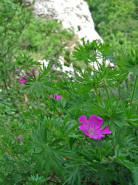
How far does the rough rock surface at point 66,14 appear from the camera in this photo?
479cm

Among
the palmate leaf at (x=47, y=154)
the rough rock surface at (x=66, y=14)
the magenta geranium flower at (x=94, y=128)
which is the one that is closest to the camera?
the palmate leaf at (x=47, y=154)

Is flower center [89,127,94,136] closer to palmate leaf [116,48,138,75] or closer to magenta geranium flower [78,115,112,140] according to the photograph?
magenta geranium flower [78,115,112,140]

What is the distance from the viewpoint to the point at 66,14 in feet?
16.2

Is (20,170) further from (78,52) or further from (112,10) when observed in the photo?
(112,10)

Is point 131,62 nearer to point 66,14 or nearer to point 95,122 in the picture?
point 95,122

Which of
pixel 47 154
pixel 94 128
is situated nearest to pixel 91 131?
pixel 94 128

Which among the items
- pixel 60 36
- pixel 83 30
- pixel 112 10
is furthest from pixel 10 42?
pixel 112 10

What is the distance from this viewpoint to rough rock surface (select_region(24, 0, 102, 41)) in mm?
4789

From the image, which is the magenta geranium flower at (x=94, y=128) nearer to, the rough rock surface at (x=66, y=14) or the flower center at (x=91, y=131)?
the flower center at (x=91, y=131)

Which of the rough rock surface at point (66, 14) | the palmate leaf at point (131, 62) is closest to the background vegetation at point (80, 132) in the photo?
the palmate leaf at point (131, 62)

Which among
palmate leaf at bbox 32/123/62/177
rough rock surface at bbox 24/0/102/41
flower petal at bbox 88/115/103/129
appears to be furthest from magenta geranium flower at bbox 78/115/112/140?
rough rock surface at bbox 24/0/102/41

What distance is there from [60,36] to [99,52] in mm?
3493

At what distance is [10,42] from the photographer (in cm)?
236

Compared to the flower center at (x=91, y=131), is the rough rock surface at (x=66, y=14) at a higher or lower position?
higher
